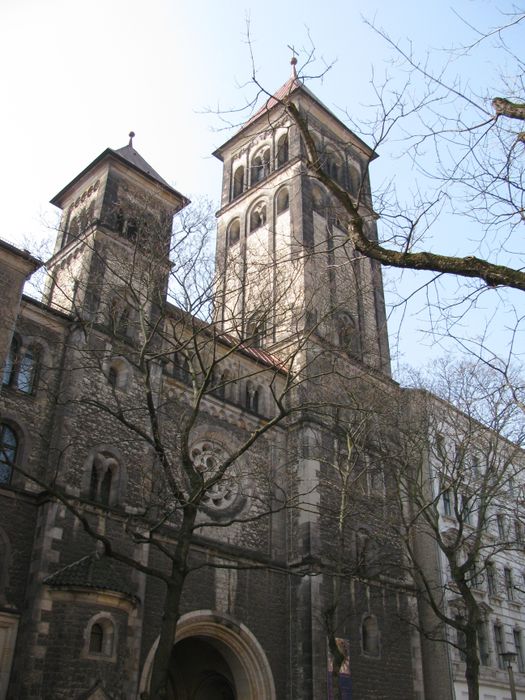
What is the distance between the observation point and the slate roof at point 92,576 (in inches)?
610

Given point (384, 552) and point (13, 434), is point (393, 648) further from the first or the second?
point (13, 434)

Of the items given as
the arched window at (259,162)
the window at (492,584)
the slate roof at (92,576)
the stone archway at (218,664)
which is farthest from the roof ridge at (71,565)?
the arched window at (259,162)

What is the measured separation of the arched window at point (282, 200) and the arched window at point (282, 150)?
1941 millimetres

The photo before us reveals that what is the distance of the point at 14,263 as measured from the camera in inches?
717

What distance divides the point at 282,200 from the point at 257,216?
2.02 m

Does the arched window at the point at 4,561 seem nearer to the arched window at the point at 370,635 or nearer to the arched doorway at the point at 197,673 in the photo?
the arched doorway at the point at 197,673

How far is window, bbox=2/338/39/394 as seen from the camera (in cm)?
1777

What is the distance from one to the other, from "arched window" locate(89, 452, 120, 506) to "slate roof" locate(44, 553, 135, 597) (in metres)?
1.78

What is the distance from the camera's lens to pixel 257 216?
1398 inches

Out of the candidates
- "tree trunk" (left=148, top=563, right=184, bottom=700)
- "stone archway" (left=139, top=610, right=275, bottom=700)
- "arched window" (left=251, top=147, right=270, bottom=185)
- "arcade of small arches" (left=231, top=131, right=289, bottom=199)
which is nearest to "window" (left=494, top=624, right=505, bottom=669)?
"stone archway" (left=139, top=610, right=275, bottom=700)

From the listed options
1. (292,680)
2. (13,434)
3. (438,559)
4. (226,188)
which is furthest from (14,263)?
(226,188)

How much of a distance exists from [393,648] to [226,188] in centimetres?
2554

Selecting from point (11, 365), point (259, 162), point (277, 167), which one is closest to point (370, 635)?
point (11, 365)

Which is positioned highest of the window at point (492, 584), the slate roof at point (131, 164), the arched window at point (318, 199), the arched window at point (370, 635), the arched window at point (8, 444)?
the arched window at point (318, 199)
